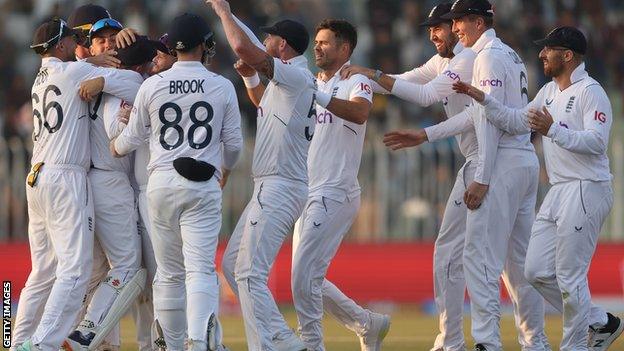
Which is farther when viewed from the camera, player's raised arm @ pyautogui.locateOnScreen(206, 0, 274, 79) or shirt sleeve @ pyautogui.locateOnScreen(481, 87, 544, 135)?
shirt sleeve @ pyautogui.locateOnScreen(481, 87, 544, 135)

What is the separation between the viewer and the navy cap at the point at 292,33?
40.3 feet

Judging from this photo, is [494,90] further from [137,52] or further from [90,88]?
[90,88]

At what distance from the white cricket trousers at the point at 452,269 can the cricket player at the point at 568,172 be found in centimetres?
76

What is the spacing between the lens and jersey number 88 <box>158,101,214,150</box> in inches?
445

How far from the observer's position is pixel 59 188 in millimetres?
11938

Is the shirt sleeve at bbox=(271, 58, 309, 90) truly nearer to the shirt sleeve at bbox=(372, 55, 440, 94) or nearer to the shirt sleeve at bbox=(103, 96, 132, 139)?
the shirt sleeve at bbox=(103, 96, 132, 139)

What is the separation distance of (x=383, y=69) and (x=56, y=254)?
1154cm

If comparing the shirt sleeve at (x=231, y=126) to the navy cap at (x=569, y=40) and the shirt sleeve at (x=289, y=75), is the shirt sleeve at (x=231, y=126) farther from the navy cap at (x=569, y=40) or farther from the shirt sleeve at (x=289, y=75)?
the navy cap at (x=569, y=40)

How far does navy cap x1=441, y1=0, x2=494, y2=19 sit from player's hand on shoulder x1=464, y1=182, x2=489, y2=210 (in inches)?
59.2

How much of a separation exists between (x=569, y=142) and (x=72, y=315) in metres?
4.21

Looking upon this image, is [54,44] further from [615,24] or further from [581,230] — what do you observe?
[615,24]

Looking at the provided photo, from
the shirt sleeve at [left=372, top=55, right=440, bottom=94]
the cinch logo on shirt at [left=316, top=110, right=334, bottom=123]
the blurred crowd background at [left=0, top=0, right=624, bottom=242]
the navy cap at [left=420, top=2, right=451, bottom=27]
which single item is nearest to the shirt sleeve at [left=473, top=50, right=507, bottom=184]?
the navy cap at [left=420, top=2, right=451, bottom=27]

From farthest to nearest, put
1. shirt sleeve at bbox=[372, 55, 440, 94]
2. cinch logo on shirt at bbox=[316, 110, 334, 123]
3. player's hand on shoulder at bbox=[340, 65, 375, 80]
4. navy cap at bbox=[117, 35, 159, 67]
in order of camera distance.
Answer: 1. shirt sleeve at bbox=[372, 55, 440, 94]
2. cinch logo on shirt at bbox=[316, 110, 334, 123]
3. player's hand on shoulder at bbox=[340, 65, 375, 80]
4. navy cap at bbox=[117, 35, 159, 67]

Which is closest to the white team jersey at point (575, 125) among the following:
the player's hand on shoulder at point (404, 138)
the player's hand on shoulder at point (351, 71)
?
the player's hand on shoulder at point (404, 138)
